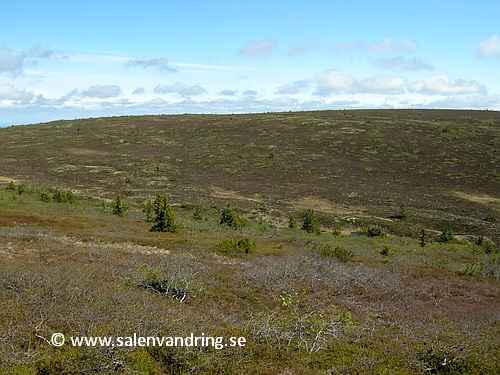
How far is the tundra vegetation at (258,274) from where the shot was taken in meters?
5.96

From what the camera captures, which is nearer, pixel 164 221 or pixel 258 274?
pixel 258 274

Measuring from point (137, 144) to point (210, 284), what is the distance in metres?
66.8

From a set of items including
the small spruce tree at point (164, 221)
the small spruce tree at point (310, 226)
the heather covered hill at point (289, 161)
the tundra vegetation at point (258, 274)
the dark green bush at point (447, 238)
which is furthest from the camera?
the heather covered hill at point (289, 161)

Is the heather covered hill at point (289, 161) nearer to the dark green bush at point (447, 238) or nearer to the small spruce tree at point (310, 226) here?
the dark green bush at point (447, 238)

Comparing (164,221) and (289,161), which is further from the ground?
(289,161)

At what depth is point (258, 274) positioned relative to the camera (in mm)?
11742

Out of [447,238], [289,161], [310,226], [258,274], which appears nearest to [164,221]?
[258,274]

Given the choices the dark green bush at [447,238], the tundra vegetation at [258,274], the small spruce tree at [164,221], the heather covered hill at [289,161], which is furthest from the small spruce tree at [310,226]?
the small spruce tree at [164,221]

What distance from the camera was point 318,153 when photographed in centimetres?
6325

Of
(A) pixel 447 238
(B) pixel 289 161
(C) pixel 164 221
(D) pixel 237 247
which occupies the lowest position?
(A) pixel 447 238

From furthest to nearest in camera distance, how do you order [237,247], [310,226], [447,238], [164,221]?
[310,226] → [447,238] → [164,221] → [237,247]

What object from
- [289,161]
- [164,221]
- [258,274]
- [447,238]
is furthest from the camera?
[289,161]

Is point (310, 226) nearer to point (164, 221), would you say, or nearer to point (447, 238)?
point (447, 238)

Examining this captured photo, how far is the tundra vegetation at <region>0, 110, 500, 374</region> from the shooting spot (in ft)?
19.5
